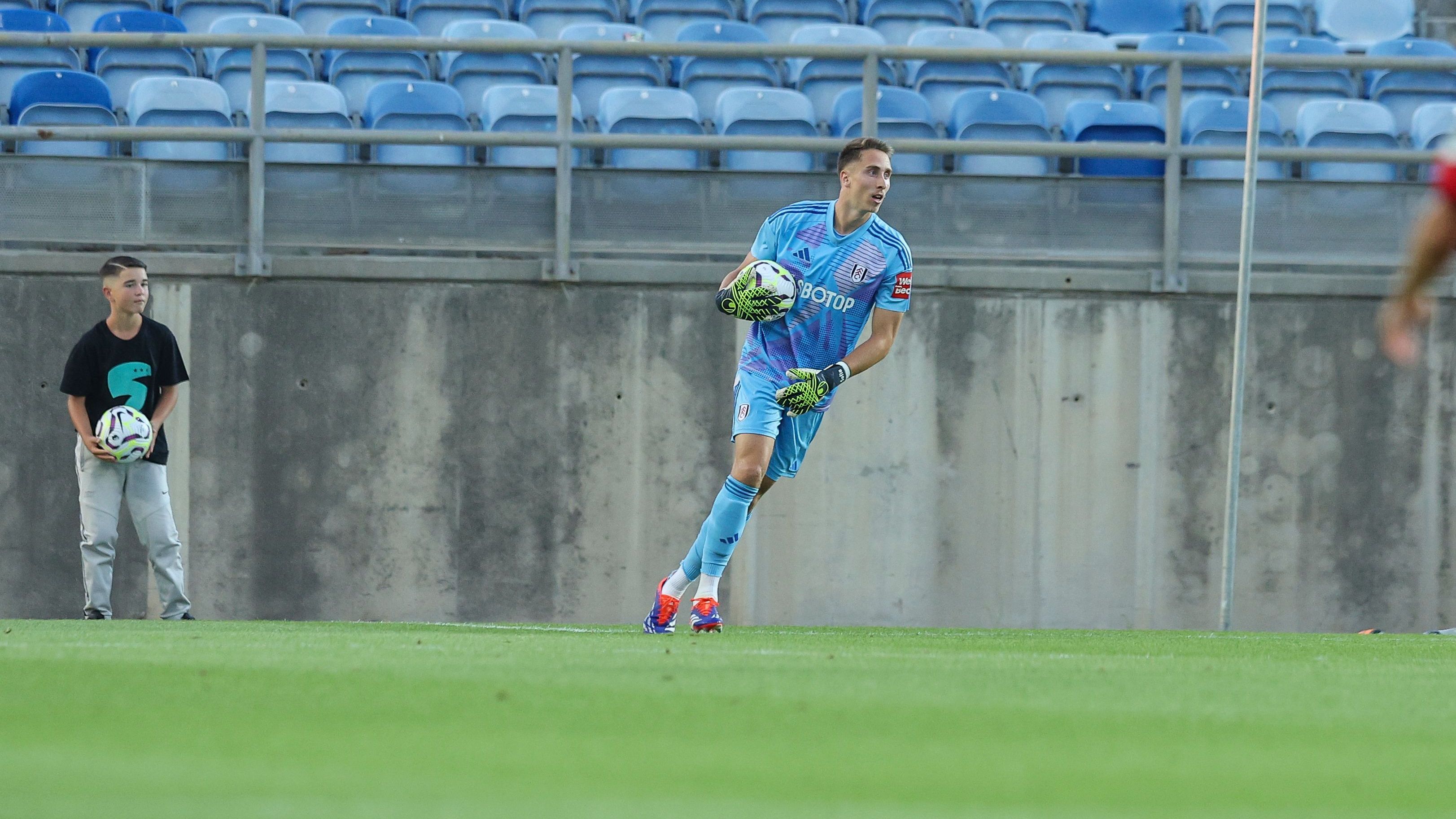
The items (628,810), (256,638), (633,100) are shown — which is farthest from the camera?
(633,100)

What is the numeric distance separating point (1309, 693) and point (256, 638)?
153 inches

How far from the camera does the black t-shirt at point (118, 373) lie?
9758mm

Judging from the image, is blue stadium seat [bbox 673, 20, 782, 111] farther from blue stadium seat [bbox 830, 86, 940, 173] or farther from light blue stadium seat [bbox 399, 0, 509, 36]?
light blue stadium seat [bbox 399, 0, 509, 36]

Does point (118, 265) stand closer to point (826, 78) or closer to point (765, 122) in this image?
point (765, 122)

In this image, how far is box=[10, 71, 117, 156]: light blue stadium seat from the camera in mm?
11625

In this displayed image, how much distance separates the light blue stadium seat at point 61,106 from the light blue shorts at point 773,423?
572 cm

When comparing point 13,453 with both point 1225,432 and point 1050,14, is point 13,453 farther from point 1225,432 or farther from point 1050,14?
point 1050,14

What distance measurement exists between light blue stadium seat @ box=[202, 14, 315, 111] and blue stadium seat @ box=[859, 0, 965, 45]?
4721mm

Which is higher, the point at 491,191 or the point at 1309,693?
the point at 491,191

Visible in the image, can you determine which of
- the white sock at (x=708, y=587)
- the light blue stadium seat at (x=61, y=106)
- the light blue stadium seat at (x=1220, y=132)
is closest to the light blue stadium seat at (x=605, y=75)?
the light blue stadium seat at (x=61, y=106)

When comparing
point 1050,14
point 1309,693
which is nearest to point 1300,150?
point 1050,14

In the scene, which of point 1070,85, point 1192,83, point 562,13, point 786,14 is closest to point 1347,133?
point 1192,83

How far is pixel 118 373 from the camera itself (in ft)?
32.1

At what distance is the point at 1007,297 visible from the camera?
451 inches
